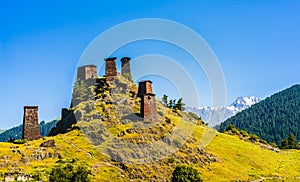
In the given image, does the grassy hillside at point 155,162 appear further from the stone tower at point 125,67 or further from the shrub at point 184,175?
the stone tower at point 125,67

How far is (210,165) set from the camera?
354ft

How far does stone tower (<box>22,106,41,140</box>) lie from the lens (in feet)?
317

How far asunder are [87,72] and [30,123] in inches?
1072

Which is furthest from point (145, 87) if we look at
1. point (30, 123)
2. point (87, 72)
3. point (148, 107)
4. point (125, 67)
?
point (30, 123)

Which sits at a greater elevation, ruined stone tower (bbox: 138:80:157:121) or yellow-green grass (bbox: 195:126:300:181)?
ruined stone tower (bbox: 138:80:157:121)

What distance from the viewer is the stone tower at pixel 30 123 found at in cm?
9662

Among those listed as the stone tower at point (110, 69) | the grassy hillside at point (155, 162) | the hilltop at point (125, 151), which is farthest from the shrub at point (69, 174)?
the stone tower at point (110, 69)

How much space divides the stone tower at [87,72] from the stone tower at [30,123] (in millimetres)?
23524

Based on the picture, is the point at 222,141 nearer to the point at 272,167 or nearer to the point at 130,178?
the point at 272,167

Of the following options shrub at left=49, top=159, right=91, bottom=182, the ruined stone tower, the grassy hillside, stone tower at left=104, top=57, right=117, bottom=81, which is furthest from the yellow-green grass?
shrub at left=49, top=159, right=91, bottom=182

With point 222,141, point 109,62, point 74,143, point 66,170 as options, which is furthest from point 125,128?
point 222,141

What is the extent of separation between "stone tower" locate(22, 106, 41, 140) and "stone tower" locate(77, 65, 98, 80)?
77.2 ft

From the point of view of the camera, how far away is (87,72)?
11800cm

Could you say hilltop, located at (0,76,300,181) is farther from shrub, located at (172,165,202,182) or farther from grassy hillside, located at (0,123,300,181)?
shrub, located at (172,165,202,182)
